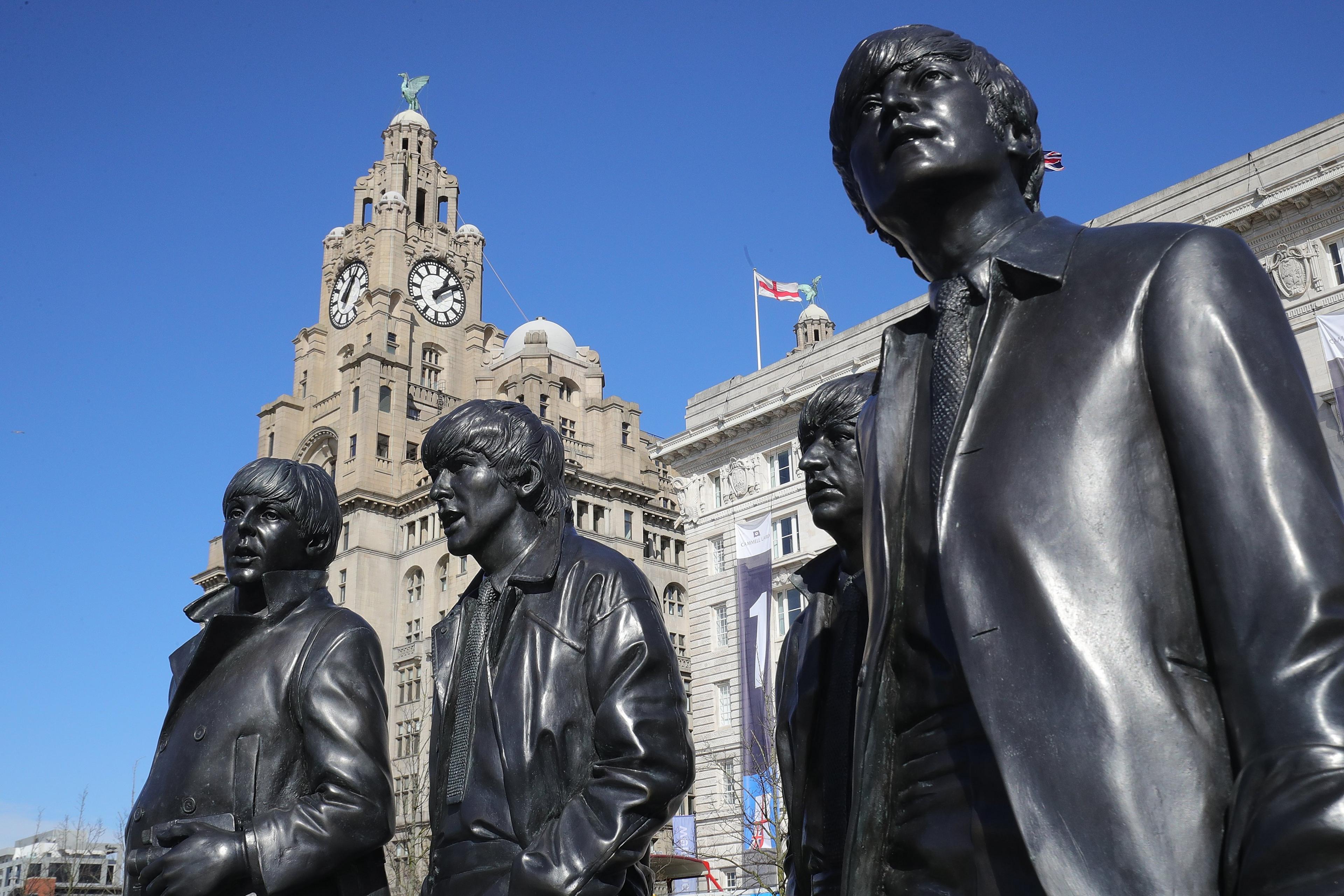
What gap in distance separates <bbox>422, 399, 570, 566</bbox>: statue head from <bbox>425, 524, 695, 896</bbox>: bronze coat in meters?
0.18

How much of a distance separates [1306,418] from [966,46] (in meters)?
1.05

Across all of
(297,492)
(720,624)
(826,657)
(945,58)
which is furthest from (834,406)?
(720,624)

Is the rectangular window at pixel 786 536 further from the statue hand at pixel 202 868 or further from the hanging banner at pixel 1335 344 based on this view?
the statue hand at pixel 202 868

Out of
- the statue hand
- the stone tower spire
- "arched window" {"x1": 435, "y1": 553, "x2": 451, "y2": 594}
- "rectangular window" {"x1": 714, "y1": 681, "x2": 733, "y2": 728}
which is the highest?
the stone tower spire

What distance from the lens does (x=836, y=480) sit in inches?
184

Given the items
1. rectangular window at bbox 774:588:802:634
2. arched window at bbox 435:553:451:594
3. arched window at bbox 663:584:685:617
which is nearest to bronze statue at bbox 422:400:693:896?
rectangular window at bbox 774:588:802:634

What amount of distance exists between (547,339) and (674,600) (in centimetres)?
1775

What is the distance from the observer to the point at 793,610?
36188 mm

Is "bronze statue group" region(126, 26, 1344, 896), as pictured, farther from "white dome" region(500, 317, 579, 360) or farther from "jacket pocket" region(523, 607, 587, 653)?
"white dome" region(500, 317, 579, 360)

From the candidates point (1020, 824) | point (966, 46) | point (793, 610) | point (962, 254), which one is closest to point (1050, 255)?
point (962, 254)

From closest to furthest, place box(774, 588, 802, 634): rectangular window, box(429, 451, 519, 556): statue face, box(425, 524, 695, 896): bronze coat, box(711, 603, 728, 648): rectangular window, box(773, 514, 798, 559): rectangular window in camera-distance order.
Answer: box(425, 524, 695, 896): bronze coat < box(429, 451, 519, 556): statue face < box(774, 588, 802, 634): rectangular window < box(773, 514, 798, 559): rectangular window < box(711, 603, 728, 648): rectangular window

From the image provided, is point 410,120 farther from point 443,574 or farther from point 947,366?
point 947,366

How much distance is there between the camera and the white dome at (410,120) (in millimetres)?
72500

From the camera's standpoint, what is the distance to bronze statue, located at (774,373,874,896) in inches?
153
